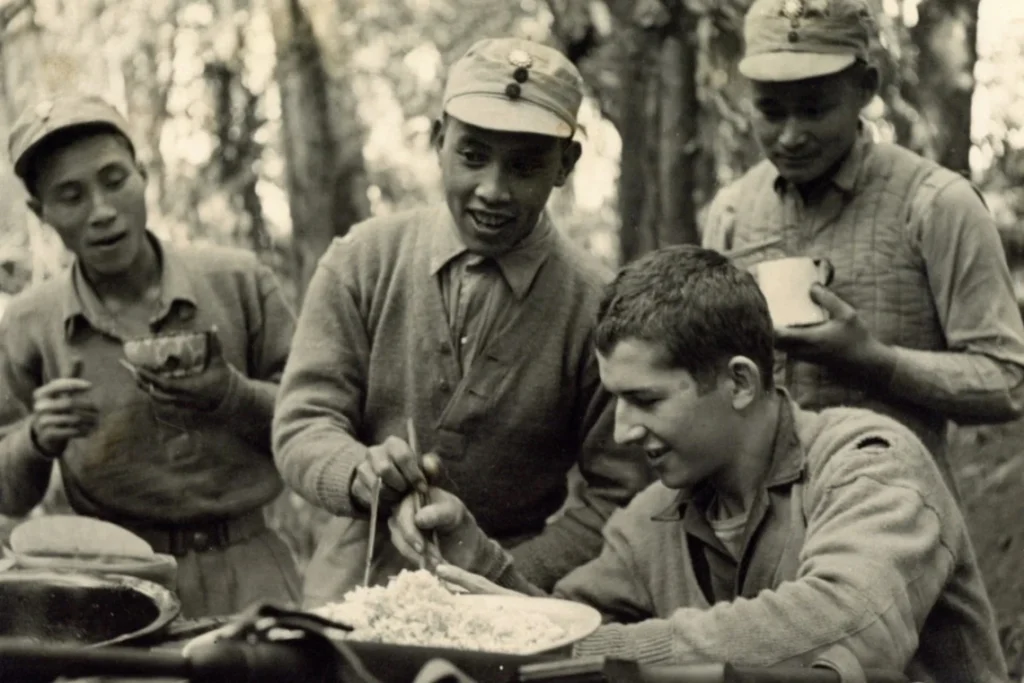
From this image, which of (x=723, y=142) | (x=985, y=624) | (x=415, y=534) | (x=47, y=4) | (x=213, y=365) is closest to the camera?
(x=985, y=624)

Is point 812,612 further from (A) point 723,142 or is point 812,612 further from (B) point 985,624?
(A) point 723,142

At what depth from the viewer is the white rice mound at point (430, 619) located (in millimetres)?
2949

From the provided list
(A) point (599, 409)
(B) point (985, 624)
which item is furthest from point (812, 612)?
(A) point (599, 409)

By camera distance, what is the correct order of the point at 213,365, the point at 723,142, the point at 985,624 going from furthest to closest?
the point at 723,142 < the point at 213,365 < the point at 985,624

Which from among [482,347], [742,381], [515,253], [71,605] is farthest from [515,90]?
[71,605]

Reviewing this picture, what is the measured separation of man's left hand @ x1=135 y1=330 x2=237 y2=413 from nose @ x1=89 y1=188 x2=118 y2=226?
0.45 m

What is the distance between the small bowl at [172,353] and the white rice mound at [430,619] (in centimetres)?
160

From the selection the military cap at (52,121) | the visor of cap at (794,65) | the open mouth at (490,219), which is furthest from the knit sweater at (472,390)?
the military cap at (52,121)

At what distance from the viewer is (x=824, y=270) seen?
4281 mm

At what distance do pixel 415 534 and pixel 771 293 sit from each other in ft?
3.79

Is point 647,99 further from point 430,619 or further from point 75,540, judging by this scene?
point 430,619

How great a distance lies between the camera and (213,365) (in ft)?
15.0

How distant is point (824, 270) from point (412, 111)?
465cm

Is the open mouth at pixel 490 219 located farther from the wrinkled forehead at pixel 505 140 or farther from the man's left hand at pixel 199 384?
the man's left hand at pixel 199 384
